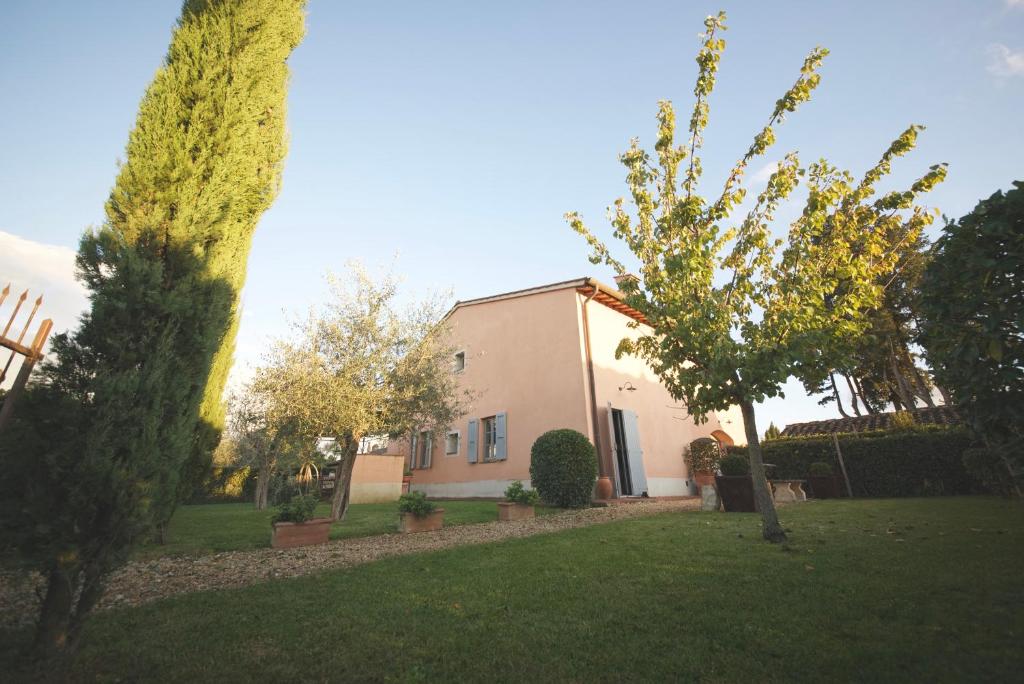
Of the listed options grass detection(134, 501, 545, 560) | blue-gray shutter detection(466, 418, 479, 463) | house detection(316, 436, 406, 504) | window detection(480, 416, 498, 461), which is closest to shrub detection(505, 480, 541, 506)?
grass detection(134, 501, 545, 560)

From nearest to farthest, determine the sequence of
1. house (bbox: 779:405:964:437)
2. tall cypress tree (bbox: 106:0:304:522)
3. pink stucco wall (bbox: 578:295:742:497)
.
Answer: tall cypress tree (bbox: 106:0:304:522) < house (bbox: 779:405:964:437) < pink stucco wall (bbox: 578:295:742:497)

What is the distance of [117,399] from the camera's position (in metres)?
2.64

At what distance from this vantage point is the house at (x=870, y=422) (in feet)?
43.4

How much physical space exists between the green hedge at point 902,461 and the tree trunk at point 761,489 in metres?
8.58

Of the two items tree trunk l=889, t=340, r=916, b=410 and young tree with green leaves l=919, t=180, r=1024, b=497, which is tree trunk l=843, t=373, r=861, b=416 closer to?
tree trunk l=889, t=340, r=916, b=410

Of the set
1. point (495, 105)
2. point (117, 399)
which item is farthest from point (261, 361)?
point (495, 105)

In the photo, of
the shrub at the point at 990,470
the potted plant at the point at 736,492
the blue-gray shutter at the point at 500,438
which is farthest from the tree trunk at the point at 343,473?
the shrub at the point at 990,470

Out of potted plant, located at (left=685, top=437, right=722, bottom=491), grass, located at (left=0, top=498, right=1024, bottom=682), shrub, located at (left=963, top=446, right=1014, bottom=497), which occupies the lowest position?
grass, located at (left=0, top=498, right=1024, bottom=682)

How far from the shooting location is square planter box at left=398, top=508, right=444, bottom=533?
7.95m

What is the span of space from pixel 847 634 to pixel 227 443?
949 inches

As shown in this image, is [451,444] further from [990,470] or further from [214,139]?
[990,470]

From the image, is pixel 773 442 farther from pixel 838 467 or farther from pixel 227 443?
pixel 227 443

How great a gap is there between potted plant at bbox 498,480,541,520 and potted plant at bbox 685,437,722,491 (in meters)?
8.90

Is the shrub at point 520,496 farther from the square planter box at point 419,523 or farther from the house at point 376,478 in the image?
the house at point 376,478
